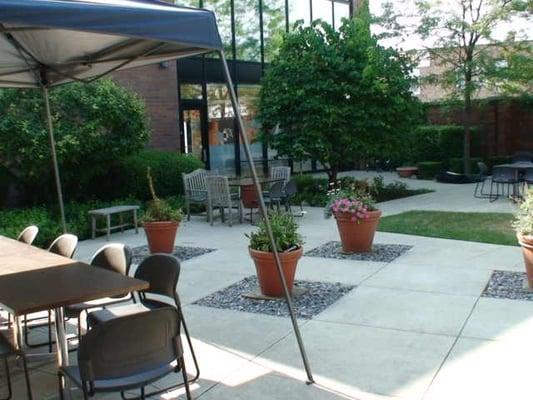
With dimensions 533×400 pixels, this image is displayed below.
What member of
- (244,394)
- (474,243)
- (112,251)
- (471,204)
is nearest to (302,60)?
(471,204)

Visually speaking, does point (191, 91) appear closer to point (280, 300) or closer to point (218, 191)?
point (218, 191)

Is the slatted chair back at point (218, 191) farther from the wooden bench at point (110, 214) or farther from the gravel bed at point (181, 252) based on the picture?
the gravel bed at point (181, 252)

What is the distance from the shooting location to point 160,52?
15.1 ft

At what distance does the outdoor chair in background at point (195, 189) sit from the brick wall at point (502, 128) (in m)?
11.0

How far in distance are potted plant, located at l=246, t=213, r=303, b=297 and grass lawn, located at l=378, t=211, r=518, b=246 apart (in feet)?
11.8

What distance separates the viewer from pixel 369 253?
24.5ft

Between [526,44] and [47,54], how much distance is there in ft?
46.0

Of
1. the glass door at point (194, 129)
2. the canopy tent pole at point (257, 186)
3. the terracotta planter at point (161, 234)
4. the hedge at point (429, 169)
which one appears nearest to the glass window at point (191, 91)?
the glass door at point (194, 129)

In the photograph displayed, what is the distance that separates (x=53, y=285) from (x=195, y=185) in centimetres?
817

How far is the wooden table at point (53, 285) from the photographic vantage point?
3018 mm

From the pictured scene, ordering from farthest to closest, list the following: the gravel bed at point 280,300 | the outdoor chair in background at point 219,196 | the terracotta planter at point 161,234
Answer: the outdoor chair in background at point 219,196, the terracotta planter at point 161,234, the gravel bed at point 280,300

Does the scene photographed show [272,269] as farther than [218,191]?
No

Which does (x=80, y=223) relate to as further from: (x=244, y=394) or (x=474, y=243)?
(x=244, y=394)

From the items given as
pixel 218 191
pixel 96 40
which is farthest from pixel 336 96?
pixel 96 40
